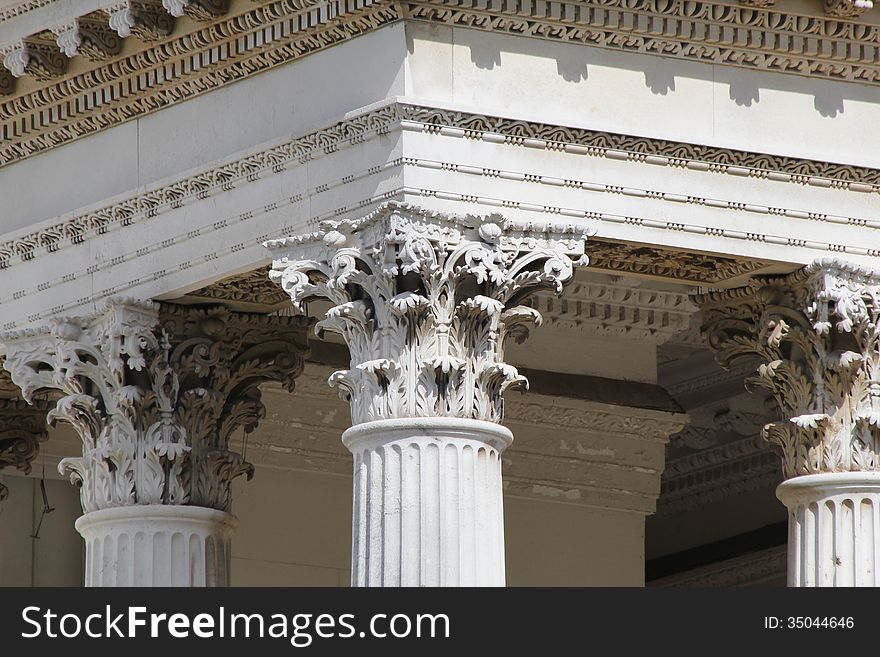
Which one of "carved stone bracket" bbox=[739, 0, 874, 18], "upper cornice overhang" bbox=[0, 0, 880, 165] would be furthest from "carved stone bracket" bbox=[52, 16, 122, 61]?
"carved stone bracket" bbox=[739, 0, 874, 18]

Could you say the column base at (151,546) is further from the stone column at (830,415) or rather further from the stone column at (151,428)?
the stone column at (830,415)

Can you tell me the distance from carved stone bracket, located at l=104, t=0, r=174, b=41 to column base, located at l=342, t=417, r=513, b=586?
132 inches

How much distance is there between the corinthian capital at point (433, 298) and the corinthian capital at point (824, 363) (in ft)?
6.17

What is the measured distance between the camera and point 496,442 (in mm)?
17984

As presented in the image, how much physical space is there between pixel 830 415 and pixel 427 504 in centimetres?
320

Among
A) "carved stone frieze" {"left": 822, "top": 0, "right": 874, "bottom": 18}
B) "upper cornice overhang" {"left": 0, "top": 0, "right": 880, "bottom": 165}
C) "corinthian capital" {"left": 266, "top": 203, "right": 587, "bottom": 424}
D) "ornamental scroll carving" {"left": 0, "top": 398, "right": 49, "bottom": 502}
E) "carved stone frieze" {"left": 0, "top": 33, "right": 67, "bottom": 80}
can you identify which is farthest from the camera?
"ornamental scroll carving" {"left": 0, "top": 398, "right": 49, "bottom": 502}

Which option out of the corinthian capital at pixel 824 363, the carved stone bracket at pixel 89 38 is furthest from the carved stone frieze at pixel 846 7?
the carved stone bracket at pixel 89 38

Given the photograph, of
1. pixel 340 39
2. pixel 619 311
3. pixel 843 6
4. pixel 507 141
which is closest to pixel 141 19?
pixel 340 39

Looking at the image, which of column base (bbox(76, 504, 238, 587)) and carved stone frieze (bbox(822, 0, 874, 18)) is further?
column base (bbox(76, 504, 238, 587))

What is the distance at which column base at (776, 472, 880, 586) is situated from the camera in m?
18.9

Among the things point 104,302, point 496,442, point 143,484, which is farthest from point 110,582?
point 496,442

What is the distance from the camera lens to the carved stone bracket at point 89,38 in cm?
1962

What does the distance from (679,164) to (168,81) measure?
3668mm

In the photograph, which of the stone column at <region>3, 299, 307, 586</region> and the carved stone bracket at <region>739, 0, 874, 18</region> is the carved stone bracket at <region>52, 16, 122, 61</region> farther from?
the carved stone bracket at <region>739, 0, 874, 18</region>
